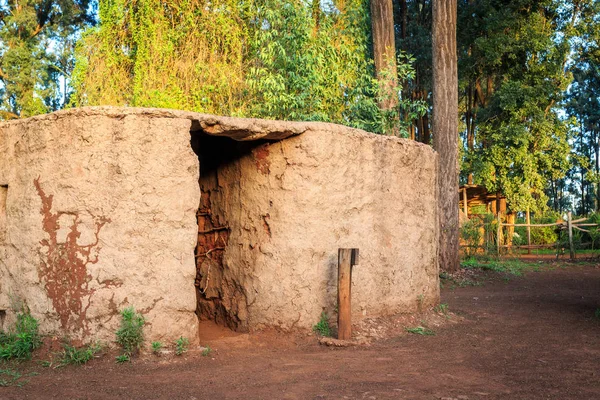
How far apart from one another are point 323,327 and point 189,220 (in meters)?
1.80

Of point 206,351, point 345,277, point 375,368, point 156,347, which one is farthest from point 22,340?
point 375,368

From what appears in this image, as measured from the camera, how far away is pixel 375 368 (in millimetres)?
5230

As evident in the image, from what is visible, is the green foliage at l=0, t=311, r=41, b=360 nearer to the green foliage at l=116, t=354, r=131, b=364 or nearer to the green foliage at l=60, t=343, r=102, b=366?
the green foliage at l=60, t=343, r=102, b=366

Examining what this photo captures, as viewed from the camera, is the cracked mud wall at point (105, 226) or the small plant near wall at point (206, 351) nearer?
the cracked mud wall at point (105, 226)

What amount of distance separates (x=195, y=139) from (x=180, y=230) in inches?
72.7

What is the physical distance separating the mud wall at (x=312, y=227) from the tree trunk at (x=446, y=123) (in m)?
5.71

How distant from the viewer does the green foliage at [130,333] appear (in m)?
5.30

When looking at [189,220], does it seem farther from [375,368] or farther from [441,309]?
[441,309]

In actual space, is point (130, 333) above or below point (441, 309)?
above

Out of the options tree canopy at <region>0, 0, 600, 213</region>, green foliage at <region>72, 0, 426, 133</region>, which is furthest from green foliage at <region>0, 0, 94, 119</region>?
green foliage at <region>72, 0, 426, 133</region>

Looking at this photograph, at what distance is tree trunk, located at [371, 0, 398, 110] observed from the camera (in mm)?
11742

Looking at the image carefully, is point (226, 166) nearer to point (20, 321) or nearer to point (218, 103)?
point (20, 321)

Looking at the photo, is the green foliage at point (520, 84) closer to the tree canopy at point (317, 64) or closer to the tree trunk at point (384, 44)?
the tree canopy at point (317, 64)

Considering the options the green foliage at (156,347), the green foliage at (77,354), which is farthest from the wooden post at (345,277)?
the green foliage at (77,354)
